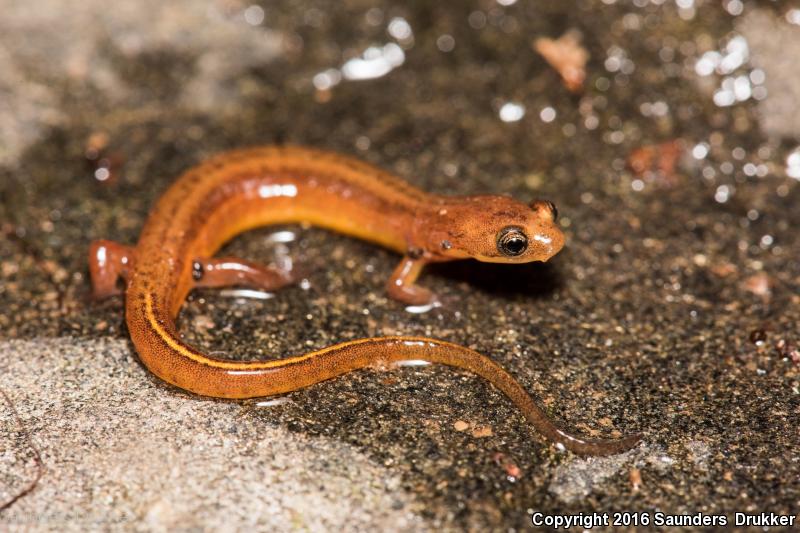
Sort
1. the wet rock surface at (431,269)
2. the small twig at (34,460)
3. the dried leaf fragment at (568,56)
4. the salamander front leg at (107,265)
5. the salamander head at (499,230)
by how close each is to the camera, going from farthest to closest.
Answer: the dried leaf fragment at (568,56) → the salamander front leg at (107,265) → the salamander head at (499,230) → the wet rock surface at (431,269) → the small twig at (34,460)

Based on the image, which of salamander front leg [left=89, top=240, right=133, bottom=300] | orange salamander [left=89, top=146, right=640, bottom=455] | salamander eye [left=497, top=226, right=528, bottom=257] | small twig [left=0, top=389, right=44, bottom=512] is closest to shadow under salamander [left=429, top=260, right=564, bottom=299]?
orange salamander [left=89, top=146, right=640, bottom=455]

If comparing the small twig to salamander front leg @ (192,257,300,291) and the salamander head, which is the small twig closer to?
salamander front leg @ (192,257,300,291)

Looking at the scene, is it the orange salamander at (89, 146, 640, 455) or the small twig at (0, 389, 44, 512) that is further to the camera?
the orange salamander at (89, 146, 640, 455)

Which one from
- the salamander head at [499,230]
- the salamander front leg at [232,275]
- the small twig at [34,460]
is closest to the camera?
the small twig at [34,460]

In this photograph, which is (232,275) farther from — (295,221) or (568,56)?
(568,56)

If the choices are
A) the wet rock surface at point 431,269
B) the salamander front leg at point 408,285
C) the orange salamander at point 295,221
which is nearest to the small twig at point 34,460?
the wet rock surface at point 431,269

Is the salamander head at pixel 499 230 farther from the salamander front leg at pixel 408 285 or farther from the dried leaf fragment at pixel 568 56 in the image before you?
the dried leaf fragment at pixel 568 56

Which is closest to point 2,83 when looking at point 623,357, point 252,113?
point 252,113

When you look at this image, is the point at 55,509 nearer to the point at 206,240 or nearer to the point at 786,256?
the point at 206,240

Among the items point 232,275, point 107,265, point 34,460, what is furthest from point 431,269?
point 34,460
